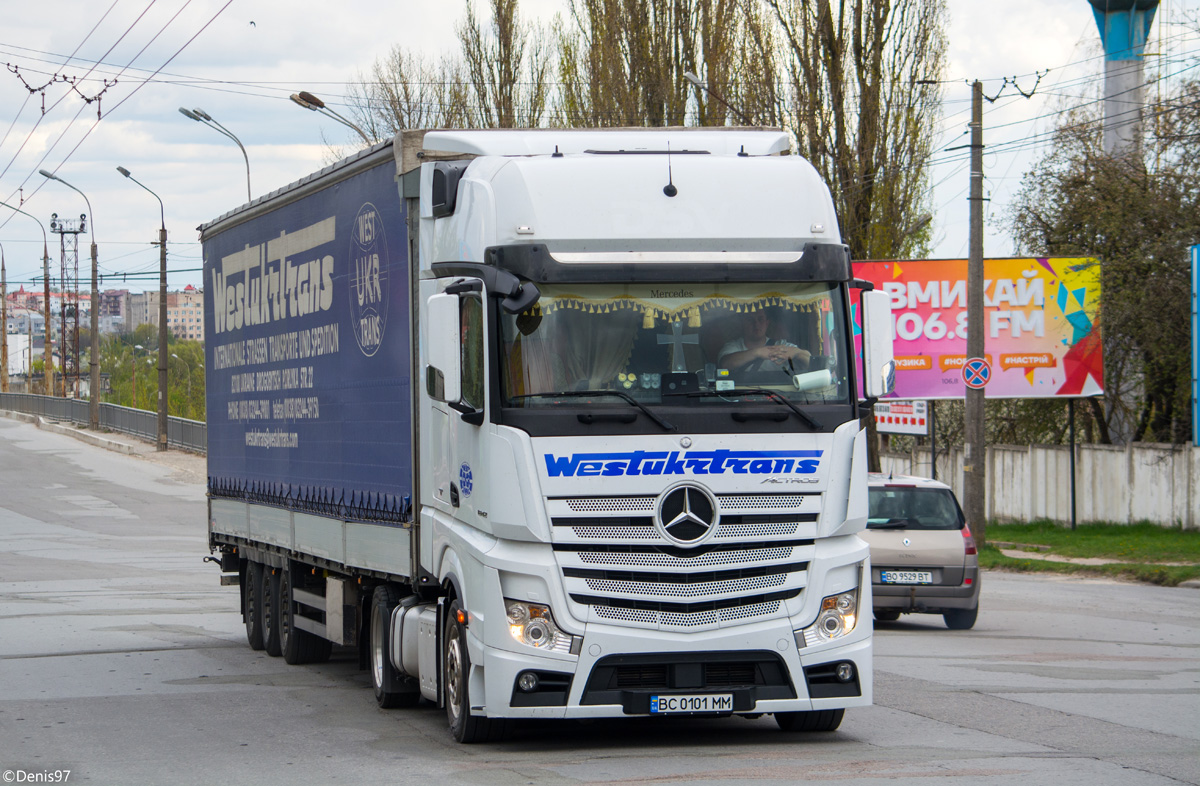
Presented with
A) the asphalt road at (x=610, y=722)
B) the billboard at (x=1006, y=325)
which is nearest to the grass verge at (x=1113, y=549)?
the billboard at (x=1006, y=325)

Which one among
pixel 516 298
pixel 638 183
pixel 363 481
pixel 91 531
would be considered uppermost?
pixel 638 183

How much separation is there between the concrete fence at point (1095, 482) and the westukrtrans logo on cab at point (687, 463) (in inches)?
913

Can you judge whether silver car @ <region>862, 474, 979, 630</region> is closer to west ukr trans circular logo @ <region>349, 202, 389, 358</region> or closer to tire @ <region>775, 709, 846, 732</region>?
tire @ <region>775, 709, 846, 732</region>

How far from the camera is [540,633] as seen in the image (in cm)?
800

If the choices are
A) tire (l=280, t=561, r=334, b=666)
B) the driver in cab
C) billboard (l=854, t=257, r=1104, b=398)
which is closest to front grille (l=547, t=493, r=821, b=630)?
the driver in cab

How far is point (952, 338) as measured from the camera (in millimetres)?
34938

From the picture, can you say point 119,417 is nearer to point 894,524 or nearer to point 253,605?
point 253,605

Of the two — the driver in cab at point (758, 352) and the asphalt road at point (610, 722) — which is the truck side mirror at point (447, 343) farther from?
the asphalt road at point (610, 722)

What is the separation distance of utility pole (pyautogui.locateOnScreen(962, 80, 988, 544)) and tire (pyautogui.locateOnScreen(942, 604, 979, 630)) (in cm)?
998

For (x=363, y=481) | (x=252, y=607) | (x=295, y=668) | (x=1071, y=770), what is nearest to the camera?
(x=1071, y=770)

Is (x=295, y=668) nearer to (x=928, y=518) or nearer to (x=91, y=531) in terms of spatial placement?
(x=928, y=518)

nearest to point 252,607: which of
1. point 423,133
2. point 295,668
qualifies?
point 295,668

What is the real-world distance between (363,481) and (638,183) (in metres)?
3.48

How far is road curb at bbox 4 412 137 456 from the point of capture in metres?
53.1
